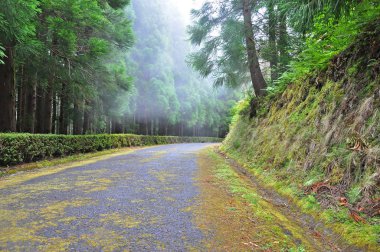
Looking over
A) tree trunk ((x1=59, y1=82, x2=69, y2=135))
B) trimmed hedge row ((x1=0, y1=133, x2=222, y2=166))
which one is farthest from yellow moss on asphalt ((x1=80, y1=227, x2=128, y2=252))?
tree trunk ((x1=59, y1=82, x2=69, y2=135))

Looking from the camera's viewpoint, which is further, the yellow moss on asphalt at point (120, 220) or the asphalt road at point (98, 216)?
the yellow moss on asphalt at point (120, 220)

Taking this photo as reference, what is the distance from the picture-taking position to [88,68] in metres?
11.7

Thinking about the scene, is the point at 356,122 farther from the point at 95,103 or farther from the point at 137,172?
the point at 95,103

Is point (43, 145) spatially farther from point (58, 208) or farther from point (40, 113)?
point (40, 113)

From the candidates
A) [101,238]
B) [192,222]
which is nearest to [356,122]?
[192,222]

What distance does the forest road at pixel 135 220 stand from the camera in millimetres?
2711

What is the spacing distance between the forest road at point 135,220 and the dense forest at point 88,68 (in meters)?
3.91

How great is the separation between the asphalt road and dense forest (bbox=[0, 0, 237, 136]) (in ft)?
12.1

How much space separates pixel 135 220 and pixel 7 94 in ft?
28.2

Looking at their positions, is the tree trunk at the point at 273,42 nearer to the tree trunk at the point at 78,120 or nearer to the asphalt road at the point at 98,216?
the asphalt road at the point at 98,216

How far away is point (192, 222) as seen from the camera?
3.30 m

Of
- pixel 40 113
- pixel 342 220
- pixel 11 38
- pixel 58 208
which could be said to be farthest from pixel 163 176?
pixel 40 113

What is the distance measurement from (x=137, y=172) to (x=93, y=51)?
5.64 metres

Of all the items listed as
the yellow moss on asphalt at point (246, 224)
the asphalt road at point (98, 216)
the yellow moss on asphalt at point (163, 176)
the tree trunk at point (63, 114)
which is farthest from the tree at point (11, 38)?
the tree trunk at point (63, 114)
